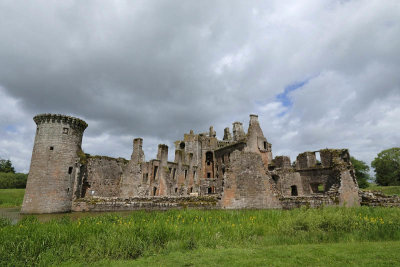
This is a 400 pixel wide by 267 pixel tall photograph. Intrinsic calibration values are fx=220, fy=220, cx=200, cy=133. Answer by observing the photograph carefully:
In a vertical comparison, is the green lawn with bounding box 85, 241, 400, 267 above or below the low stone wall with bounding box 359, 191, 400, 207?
below

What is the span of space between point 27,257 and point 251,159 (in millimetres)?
17934

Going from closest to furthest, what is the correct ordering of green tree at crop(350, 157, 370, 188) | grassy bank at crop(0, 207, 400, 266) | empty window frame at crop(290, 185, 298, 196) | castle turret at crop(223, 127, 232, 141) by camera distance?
1. grassy bank at crop(0, 207, 400, 266)
2. empty window frame at crop(290, 185, 298, 196)
3. castle turret at crop(223, 127, 232, 141)
4. green tree at crop(350, 157, 370, 188)

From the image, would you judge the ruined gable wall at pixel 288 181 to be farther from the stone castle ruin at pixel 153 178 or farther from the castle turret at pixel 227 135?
the castle turret at pixel 227 135

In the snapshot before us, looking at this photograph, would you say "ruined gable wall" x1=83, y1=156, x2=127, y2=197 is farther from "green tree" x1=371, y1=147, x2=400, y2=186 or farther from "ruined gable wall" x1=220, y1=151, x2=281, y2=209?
"green tree" x1=371, y1=147, x2=400, y2=186

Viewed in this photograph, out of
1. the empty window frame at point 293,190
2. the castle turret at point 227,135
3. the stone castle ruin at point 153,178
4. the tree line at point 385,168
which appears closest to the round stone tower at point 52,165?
the stone castle ruin at point 153,178

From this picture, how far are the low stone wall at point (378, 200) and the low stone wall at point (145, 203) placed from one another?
14353mm

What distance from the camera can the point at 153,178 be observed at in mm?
37531

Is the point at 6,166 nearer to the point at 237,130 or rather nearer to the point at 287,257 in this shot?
the point at 237,130

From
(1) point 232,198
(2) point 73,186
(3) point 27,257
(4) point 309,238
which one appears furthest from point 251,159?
(2) point 73,186

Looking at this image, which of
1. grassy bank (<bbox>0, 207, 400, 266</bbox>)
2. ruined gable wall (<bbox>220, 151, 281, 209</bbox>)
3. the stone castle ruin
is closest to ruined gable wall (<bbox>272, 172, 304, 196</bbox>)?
the stone castle ruin

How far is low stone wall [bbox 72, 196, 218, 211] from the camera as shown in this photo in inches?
791

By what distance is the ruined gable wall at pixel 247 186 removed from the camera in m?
20.2

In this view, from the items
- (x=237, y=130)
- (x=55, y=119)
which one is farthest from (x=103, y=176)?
(x=237, y=130)

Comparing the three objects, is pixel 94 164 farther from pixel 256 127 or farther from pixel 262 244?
pixel 262 244
